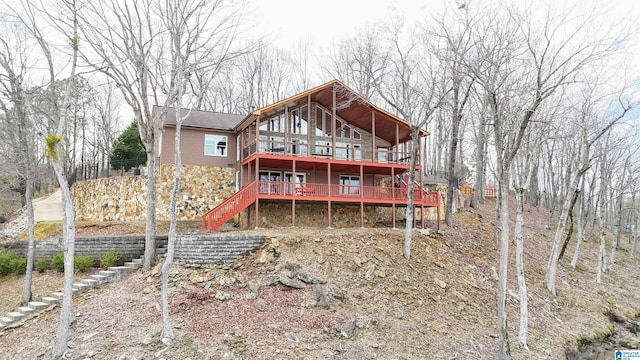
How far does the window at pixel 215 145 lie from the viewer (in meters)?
21.0

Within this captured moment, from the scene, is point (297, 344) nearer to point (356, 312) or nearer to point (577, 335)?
point (356, 312)

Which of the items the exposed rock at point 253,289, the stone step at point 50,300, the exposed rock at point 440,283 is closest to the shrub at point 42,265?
the stone step at point 50,300

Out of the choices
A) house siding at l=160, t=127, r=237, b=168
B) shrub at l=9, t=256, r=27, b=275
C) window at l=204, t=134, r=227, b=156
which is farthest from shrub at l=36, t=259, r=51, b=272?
window at l=204, t=134, r=227, b=156

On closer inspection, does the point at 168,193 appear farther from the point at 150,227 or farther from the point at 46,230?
the point at 46,230

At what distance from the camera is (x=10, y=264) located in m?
15.3

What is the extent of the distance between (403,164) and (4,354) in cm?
1771

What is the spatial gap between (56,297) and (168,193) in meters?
8.37

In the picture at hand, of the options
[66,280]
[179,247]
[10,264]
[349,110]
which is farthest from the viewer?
[349,110]

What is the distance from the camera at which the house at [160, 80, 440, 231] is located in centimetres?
1856

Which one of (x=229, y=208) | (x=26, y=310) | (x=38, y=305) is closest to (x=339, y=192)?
(x=229, y=208)

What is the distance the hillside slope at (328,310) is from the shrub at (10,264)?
18.2ft

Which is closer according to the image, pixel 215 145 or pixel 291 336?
pixel 291 336

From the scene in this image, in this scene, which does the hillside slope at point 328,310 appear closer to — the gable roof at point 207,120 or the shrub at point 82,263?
the shrub at point 82,263

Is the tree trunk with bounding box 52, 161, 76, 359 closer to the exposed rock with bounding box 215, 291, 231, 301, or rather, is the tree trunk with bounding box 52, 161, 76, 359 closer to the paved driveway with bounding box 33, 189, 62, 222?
the exposed rock with bounding box 215, 291, 231, 301
